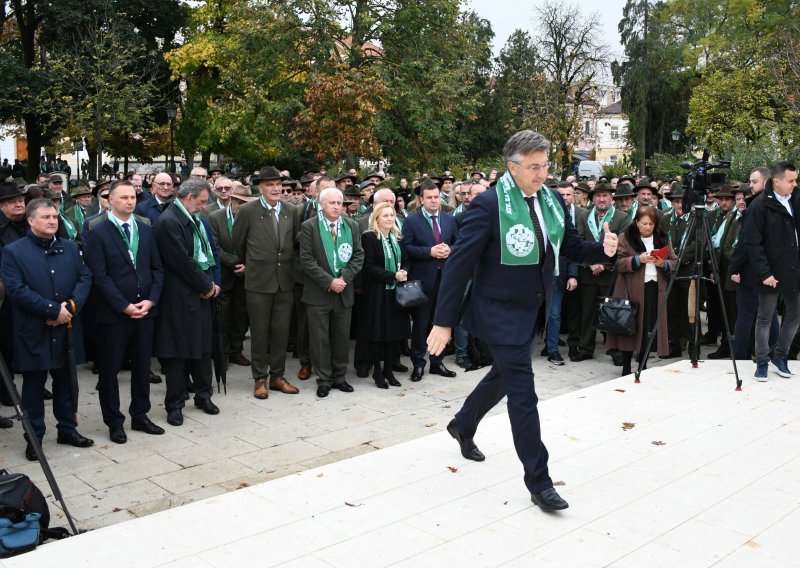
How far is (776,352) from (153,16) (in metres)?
33.0

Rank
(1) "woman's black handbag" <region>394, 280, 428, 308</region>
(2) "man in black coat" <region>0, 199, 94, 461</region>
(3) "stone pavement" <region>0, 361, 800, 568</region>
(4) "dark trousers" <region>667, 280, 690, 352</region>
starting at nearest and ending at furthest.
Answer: (3) "stone pavement" <region>0, 361, 800, 568</region> < (2) "man in black coat" <region>0, 199, 94, 461</region> < (1) "woman's black handbag" <region>394, 280, 428, 308</region> < (4) "dark trousers" <region>667, 280, 690, 352</region>

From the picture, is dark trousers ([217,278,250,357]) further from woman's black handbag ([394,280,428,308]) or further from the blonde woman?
woman's black handbag ([394,280,428,308])

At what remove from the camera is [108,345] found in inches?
263

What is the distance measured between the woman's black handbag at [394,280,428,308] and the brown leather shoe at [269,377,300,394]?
141 centimetres

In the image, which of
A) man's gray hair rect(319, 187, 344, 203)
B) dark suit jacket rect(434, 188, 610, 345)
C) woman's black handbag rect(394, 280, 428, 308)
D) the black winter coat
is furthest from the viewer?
woman's black handbag rect(394, 280, 428, 308)

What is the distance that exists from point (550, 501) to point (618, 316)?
4.32 metres

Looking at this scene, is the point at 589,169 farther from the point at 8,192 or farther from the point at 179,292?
the point at 8,192

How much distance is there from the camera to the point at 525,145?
470 centimetres

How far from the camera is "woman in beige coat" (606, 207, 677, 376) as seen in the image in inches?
344

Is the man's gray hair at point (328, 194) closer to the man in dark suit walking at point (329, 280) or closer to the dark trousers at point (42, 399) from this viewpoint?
the man in dark suit walking at point (329, 280)

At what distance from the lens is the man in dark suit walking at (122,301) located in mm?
6645

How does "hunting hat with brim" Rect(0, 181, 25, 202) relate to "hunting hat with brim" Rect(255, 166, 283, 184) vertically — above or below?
below

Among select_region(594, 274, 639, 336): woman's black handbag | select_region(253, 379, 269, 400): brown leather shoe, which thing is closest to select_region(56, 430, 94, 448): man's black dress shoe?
select_region(253, 379, 269, 400): brown leather shoe

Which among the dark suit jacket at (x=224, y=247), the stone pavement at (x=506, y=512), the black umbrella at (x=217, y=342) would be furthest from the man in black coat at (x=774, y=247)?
the dark suit jacket at (x=224, y=247)
